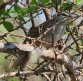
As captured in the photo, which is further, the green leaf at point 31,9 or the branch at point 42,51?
the green leaf at point 31,9

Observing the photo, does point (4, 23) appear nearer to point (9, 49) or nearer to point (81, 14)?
point (9, 49)

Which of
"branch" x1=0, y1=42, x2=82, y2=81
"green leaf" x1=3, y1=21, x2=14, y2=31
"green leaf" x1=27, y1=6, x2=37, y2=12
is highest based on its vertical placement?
"green leaf" x1=27, y1=6, x2=37, y2=12

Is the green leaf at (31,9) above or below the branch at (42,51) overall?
above

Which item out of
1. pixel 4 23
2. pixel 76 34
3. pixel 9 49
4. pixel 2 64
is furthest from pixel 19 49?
pixel 2 64

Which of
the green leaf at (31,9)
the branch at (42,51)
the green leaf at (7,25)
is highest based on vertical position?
the green leaf at (31,9)

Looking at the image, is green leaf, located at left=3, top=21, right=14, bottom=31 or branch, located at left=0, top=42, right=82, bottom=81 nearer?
branch, located at left=0, top=42, right=82, bottom=81

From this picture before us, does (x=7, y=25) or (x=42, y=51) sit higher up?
(x=7, y=25)

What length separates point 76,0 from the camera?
1841 mm

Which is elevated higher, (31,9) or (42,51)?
(31,9)

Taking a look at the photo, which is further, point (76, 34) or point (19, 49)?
point (76, 34)

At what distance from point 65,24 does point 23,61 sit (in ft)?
2.15

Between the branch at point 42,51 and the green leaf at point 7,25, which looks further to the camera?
the green leaf at point 7,25

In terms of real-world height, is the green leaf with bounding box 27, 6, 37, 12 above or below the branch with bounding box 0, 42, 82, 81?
above

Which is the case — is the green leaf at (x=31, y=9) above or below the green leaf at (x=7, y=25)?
above
